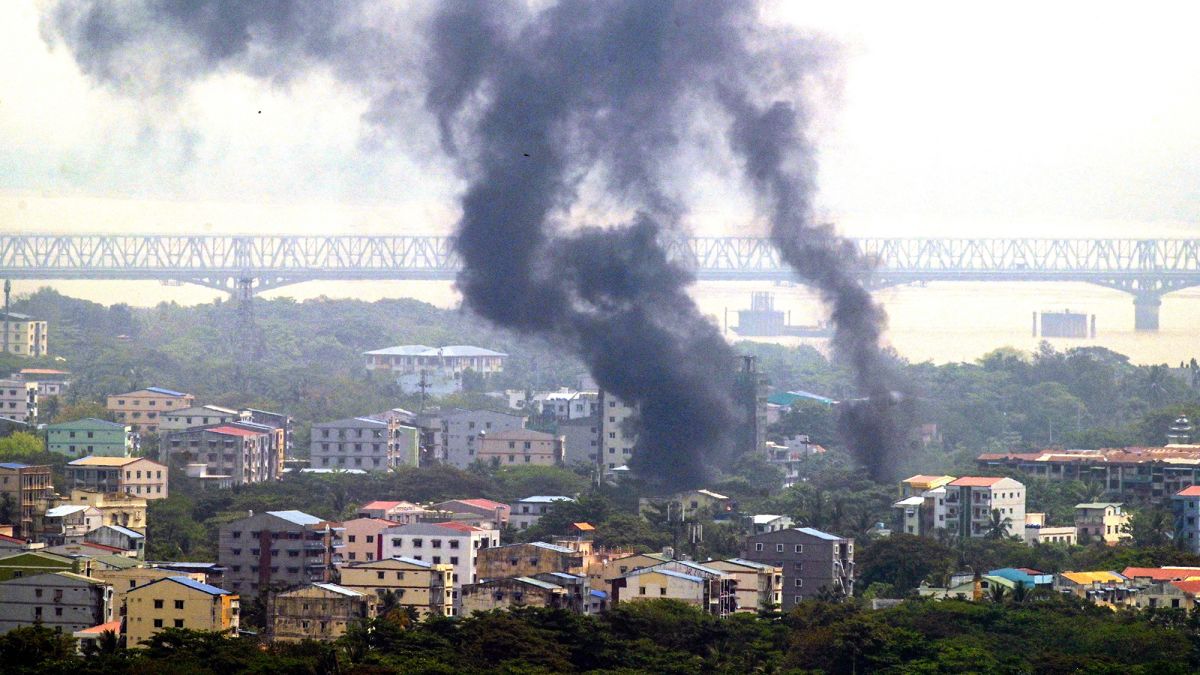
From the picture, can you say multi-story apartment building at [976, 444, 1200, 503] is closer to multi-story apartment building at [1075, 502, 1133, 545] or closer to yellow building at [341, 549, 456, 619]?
multi-story apartment building at [1075, 502, 1133, 545]

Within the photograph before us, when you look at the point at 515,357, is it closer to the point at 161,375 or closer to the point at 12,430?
the point at 161,375

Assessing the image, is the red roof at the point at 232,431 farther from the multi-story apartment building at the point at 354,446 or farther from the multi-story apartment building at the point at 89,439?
the multi-story apartment building at the point at 354,446

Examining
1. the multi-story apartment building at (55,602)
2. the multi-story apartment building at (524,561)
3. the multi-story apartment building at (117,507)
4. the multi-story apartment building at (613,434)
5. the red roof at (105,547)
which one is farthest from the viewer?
the multi-story apartment building at (613,434)

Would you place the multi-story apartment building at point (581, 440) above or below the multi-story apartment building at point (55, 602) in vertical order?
above

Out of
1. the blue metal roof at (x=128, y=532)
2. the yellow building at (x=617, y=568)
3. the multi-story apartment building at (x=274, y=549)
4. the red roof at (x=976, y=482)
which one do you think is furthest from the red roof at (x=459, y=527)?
the red roof at (x=976, y=482)

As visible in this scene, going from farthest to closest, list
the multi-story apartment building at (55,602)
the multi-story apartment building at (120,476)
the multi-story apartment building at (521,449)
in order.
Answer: the multi-story apartment building at (521,449), the multi-story apartment building at (120,476), the multi-story apartment building at (55,602)

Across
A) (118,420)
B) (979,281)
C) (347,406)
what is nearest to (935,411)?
(347,406)

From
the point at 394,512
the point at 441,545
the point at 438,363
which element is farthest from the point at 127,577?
the point at 438,363

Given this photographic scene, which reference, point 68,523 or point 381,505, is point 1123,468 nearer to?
point 381,505
